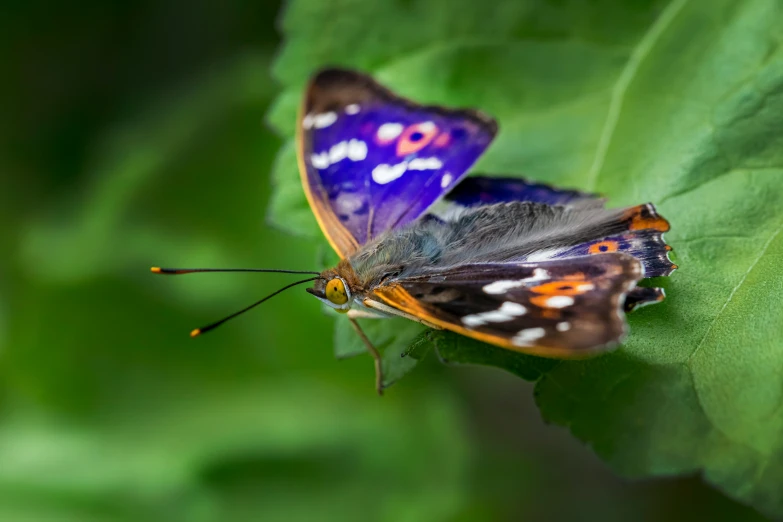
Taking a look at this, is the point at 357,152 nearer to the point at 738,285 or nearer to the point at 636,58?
the point at 636,58

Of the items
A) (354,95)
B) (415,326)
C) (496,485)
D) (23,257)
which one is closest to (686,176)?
(415,326)

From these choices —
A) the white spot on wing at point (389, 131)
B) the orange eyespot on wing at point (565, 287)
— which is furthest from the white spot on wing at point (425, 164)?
the orange eyespot on wing at point (565, 287)

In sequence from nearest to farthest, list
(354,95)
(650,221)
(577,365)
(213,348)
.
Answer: (577,365) < (650,221) < (354,95) < (213,348)

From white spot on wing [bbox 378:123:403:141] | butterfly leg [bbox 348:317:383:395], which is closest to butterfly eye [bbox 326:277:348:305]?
butterfly leg [bbox 348:317:383:395]

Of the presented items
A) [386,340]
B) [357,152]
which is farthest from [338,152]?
[386,340]

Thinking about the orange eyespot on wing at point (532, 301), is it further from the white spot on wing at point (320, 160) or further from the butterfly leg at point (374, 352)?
the white spot on wing at point (320, 160)

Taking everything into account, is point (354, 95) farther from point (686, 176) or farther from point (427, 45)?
point (686, 176)
